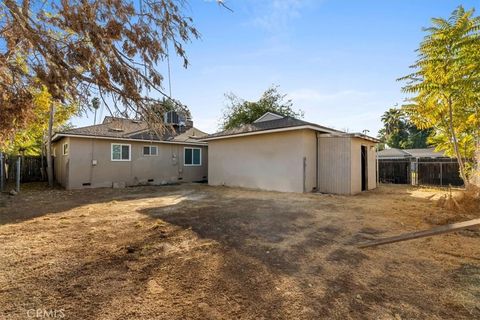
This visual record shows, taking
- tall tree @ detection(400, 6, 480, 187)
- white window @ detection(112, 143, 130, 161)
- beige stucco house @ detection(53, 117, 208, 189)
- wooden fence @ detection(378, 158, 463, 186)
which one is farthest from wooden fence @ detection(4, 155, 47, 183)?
wooden fence @ detection(378, 158, 463, 186)

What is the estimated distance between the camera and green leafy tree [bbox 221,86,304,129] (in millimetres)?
22812

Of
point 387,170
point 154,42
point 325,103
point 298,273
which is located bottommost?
point 298,273

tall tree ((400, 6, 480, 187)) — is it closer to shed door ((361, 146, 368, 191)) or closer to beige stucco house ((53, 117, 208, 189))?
shed door ((361, 146, 368, 191))

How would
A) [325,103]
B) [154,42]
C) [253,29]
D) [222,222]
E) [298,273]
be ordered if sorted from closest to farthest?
1. [298,273]
2. [154,42]
3. [253,29]
4. [222,222]
5. [325,103]

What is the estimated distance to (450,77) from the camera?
5.87 m

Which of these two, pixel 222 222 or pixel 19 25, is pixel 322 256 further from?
pixel 19 25

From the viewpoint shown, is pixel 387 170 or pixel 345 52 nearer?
pixel 345 52

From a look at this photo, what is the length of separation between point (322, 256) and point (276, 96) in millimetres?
21623

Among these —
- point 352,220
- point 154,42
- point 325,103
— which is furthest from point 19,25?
point 325,103

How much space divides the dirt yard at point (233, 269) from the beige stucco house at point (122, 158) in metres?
6.87

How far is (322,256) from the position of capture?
3.44m

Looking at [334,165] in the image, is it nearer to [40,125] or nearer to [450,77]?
[450,77]

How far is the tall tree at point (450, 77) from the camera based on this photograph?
220 inches

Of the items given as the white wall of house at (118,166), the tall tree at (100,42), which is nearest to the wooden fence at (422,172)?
the white wall of house at (118,166)
